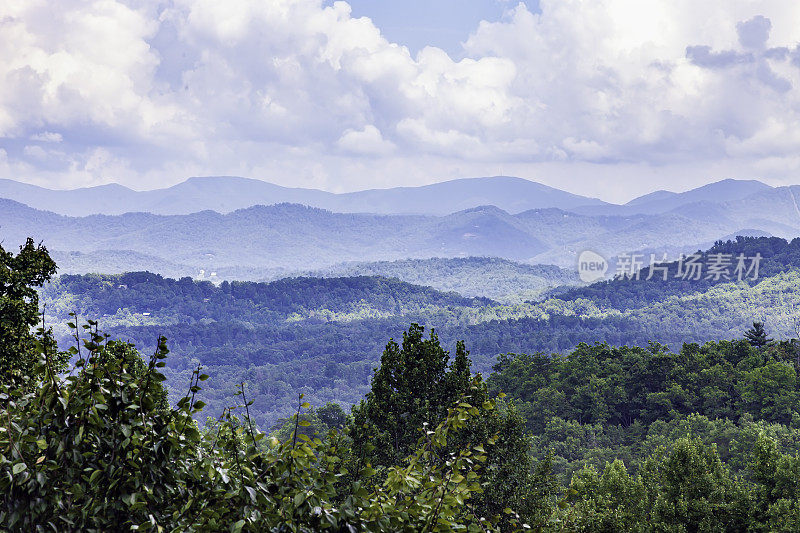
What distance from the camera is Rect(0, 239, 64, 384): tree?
1273 centimetres

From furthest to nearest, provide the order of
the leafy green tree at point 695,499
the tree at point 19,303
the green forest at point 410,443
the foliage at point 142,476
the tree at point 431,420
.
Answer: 1. the leafy green tree at point 695,499
2. the tree at point 431,420
3. the tree at point 19,303
4. the green forest at point 410,443
5. the foliage at point 142,476

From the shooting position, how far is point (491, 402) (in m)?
4.90

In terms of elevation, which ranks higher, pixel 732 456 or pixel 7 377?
pixel 7 377

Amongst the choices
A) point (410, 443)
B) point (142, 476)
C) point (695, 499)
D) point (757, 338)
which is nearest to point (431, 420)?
point (410, 443)

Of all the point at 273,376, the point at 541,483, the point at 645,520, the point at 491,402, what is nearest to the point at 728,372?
the point at 645,520

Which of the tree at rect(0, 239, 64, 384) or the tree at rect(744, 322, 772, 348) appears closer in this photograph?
the tree at rect(0, 239, 64, 384)

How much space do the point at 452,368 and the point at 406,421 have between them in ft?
6.47

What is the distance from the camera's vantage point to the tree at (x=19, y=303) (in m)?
12.7

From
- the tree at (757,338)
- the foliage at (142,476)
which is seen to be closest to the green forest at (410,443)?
the foliage at (142,476)

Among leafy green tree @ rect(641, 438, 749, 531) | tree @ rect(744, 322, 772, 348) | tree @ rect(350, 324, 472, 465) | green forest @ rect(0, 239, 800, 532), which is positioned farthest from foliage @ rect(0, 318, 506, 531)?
tree @ rect(744, 322, 772, 348)

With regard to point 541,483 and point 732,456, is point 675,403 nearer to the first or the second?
point 732,456

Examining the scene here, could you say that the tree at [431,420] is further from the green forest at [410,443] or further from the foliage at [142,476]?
the foliage at [142,476]

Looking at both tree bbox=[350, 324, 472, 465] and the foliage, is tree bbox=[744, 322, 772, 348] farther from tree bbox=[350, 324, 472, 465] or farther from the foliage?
the foliage

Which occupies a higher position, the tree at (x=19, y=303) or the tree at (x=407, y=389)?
the tree at (x=19, y=303)
